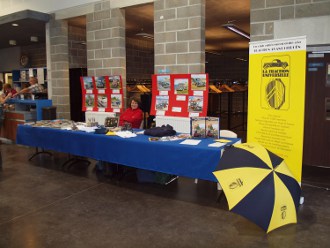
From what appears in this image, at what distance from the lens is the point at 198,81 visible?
207 inches

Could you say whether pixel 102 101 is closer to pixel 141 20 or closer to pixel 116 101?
pixel 116 101

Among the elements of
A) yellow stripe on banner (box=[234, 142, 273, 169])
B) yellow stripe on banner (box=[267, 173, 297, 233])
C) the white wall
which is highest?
the white wall

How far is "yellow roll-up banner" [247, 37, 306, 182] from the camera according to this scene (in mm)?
3609

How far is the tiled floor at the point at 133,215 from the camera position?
3088 mm

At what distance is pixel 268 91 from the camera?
3.83 m

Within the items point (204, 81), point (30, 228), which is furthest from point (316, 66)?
point (30, 228)

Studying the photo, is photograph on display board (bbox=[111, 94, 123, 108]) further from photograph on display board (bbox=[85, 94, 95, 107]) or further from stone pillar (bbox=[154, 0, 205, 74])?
stone pillar (bbox=[154, 0, 205, 74])

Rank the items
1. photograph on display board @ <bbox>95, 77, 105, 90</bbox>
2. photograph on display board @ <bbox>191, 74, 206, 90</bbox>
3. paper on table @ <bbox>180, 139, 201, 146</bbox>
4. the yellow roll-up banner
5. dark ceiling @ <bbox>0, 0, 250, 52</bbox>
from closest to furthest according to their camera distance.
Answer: the yellow roll-up banner, paper on table @ <bbox>180, 139, 201, 146</bbox>, photograph on display board @ <bbox>191, 74, 206, 90</bbox>, photograph on display board @ <bbox>95, 77, 105, 90</bbox>, dark ceiling @ <bbox>0, 0, 250, 52</bbox>

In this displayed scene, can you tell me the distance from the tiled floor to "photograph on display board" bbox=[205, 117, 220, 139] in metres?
0.79

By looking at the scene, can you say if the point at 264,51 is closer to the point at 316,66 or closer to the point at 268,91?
the point at 268,91

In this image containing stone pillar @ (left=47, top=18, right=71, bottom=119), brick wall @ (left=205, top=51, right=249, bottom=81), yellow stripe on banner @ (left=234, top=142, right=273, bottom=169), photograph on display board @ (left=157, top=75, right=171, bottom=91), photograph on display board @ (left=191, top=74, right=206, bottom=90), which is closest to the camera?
yellow stripe on banner @ (left=234, top=142, right=273, bottom=169)

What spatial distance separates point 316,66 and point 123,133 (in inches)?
135

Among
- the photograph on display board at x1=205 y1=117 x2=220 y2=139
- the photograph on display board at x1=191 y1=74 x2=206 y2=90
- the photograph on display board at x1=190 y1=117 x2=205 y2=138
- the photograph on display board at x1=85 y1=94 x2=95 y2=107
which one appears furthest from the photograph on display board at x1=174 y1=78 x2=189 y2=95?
the photograph on display board at x1=85 y1=94 x2=95 y2=107

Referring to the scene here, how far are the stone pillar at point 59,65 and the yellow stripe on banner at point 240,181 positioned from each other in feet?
19.2
